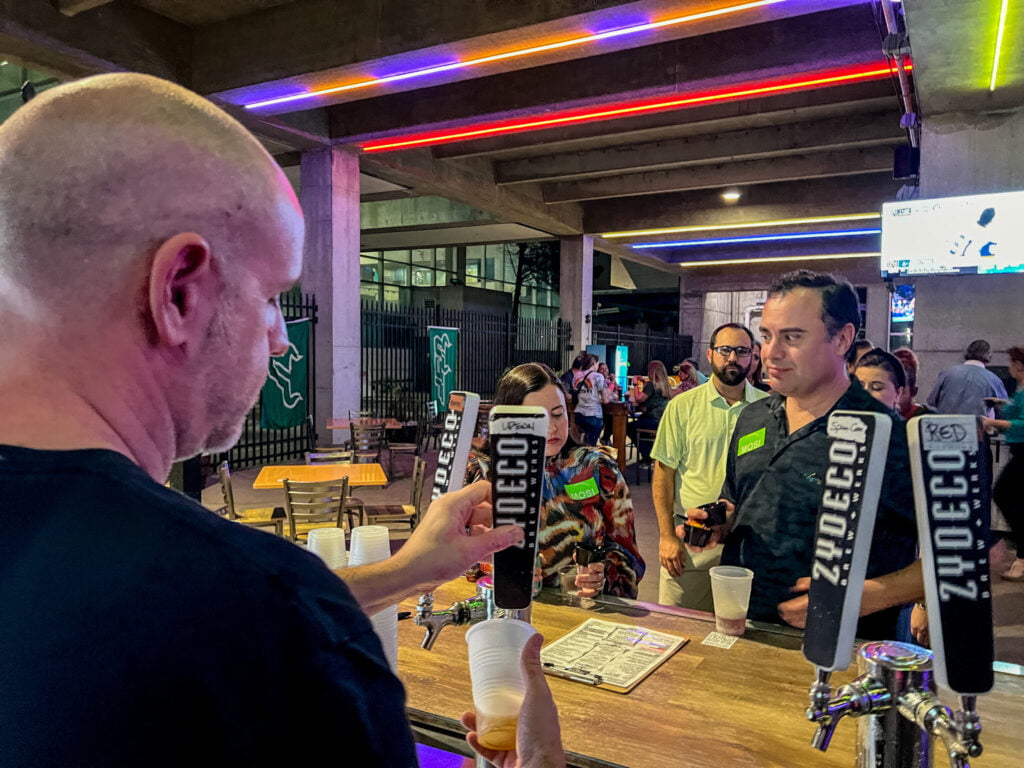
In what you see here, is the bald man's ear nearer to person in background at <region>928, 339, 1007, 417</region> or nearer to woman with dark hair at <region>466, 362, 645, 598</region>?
woman with dark hair at <region>466, 362, 645, 598</region>

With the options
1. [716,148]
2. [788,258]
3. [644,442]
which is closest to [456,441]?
[644,442]

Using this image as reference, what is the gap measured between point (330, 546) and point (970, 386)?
5.64 metres

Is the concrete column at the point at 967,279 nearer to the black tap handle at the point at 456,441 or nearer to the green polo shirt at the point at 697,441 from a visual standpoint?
the green polo shirt at the point at 697,441

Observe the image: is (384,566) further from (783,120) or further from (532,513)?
(783,120)

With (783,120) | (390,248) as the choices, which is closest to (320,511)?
(783,120)

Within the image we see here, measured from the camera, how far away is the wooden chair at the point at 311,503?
4.58 meters

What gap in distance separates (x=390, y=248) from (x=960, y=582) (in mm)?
15937

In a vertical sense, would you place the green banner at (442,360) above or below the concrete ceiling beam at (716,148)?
below

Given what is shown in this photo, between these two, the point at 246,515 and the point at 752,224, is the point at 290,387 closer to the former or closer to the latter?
the point at 246,515

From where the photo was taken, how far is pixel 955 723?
0.79m

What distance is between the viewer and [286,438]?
9.67m

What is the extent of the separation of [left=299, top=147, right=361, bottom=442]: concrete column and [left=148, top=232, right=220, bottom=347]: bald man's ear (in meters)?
8.40

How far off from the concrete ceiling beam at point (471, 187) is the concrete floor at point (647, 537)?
3988 mm

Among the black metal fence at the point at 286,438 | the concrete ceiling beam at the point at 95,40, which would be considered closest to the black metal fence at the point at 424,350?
the black metal fence at the point at 286,438
